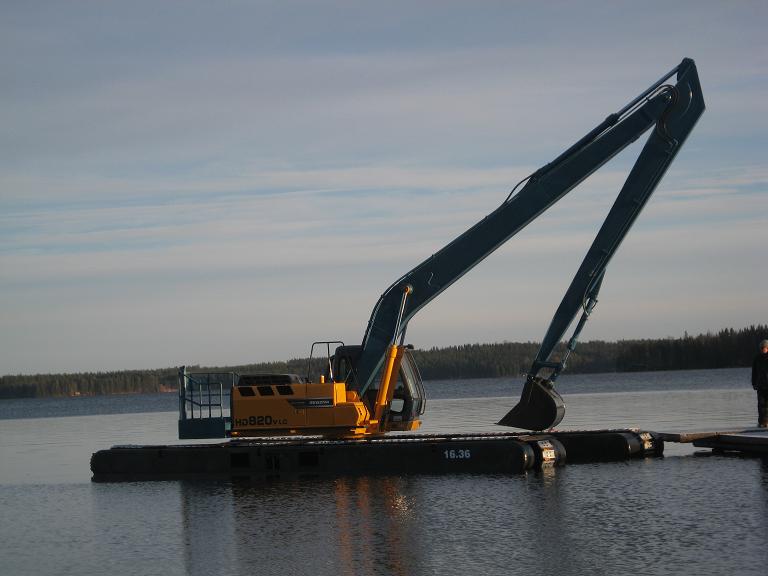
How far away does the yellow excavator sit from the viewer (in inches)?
995

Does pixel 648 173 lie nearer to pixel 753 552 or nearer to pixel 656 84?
pixel 656 84

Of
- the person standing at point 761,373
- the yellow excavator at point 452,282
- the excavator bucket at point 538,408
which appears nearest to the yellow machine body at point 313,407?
the yellow excavator at point 452,282

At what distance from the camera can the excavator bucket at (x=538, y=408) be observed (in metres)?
25.3

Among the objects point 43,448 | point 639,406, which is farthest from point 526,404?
point 639,406

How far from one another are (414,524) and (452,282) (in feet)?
30.1

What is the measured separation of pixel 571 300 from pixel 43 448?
24.0 metres

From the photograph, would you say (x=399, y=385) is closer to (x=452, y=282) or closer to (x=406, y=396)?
(x=406, y=396)

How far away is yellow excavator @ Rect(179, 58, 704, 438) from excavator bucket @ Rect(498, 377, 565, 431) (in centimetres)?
2

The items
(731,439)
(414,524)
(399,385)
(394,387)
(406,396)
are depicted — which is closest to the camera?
(414,524)

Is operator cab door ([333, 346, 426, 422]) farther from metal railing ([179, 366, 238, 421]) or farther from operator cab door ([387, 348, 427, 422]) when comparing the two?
metal railing ([179, 366, 238, 421])

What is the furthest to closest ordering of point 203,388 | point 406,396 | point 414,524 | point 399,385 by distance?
point 203,388, point 399,385, point 406,396, point 414,524

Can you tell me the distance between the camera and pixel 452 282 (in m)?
26.1

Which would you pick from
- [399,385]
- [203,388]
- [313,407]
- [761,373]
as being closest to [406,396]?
Result: [399,385]

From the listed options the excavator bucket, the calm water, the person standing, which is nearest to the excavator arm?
the excavator bucket
